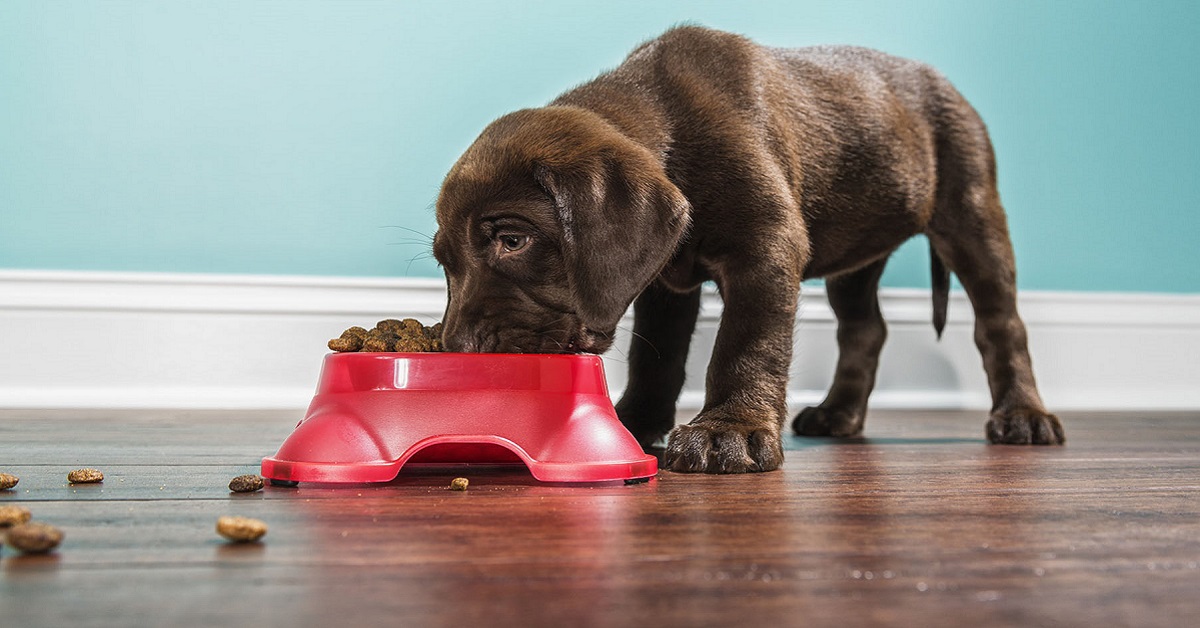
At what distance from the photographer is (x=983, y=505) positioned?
4.59ft

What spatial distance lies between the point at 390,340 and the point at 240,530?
87 centimetres

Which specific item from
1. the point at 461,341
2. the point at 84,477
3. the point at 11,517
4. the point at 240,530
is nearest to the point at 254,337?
the point at 461,341

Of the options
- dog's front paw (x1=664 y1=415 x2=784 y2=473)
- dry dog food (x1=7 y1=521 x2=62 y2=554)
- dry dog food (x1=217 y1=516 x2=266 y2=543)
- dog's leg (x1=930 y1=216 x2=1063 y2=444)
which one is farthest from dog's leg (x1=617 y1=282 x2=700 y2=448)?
dry dog food (x1=7 y1=521 x2=62 y2=554)

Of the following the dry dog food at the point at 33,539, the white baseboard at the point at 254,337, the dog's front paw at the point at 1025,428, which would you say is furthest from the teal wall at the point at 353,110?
the dry dog food at the point at 33,539

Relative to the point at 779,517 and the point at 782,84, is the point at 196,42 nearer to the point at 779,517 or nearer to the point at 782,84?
the point at 782,84

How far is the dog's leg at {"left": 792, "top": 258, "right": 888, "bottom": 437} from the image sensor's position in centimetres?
289

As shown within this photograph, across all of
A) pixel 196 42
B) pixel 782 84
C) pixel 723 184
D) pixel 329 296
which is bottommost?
pixel 329 296

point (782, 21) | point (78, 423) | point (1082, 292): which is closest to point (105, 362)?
point (78, 423)

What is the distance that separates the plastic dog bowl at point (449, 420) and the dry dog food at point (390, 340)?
6.3 inches

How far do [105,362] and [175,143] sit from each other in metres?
0.78

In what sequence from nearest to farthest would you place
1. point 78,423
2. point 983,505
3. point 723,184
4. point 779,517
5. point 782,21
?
1. point 779,517
2. point 983,505
3. point 723,184
4. point 78,423
5. point 782,21

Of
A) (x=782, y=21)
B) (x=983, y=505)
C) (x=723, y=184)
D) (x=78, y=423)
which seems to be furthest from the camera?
(x=782, y=21)

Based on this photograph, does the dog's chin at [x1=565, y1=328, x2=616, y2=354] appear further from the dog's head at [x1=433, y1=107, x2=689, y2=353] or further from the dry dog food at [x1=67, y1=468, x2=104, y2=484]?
the dry dog food at [x1=67, y1=468, x2=104, y2=484]

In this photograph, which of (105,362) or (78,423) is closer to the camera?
(78,423)
